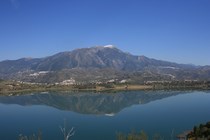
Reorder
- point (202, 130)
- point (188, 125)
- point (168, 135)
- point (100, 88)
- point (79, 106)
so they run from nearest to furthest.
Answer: point (202, 130)
point (168, 135)
point (188, 125)
point (79, 106)
point (100, 88)

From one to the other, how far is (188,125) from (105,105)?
47.8 m

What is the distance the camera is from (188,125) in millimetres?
49906

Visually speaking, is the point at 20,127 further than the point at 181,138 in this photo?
Yes

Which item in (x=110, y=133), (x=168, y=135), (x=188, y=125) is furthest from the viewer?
(x=188, y=125)

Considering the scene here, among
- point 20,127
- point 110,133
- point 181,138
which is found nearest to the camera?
point 181,138

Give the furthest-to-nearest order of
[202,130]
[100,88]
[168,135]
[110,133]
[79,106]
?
[100,88]
[79,106]
[110,133]
[168,135]
[202,130]

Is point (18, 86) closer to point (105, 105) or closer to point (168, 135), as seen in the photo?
point (105, 105)

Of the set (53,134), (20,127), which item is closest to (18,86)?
(20,127)

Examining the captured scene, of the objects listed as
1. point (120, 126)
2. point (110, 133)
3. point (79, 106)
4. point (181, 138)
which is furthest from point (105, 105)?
point (181, 138)

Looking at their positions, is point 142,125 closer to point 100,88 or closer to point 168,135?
point 168,135

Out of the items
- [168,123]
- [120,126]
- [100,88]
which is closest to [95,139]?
[120,126]

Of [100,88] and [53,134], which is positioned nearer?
[53,134]

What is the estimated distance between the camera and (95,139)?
4119 centimetres

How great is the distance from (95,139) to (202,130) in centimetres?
1238
